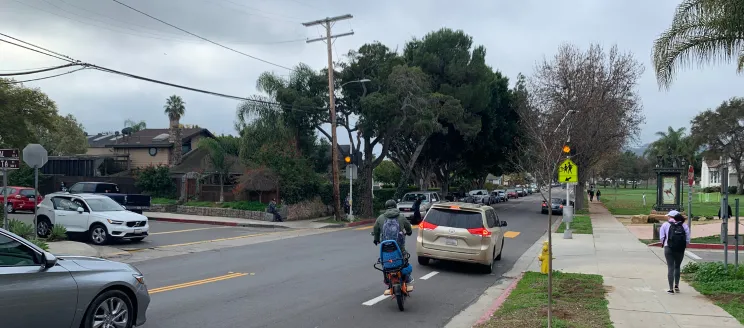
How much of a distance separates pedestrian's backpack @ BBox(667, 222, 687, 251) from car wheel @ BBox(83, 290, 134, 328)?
910 centimetres

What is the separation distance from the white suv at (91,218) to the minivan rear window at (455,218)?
9873mm

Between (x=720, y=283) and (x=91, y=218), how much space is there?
16696 mm

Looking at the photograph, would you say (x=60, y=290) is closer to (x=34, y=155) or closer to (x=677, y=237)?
(x=677, y=237)

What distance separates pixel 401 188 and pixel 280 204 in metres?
13.0

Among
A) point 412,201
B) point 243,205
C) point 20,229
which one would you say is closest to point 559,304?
point 20,229

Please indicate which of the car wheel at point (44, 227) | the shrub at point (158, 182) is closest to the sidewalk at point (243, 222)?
the shrub at point (158, 182)

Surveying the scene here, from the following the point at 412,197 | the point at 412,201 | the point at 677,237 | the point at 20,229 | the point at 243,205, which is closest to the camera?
the point at 677,237

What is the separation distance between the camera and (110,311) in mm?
6645

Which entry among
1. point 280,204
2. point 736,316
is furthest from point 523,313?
point 280,204

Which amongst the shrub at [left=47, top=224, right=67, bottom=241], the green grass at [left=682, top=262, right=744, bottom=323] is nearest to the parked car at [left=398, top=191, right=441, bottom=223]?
the shrub at [left=47, top=224, right=67, bottom=241]

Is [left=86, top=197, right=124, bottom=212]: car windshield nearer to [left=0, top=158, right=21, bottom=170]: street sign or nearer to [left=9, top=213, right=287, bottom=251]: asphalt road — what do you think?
[left=9, top=213, right=287, bottom=251]: asphalt road

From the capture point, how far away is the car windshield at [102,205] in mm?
17984

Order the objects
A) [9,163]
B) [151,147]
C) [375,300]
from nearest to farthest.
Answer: [375,300] < [9,163] < [151,147]

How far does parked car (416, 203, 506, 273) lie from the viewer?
12.8 m
